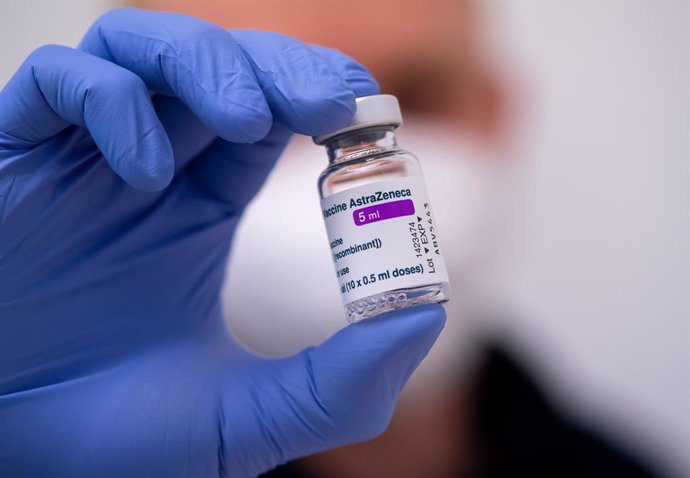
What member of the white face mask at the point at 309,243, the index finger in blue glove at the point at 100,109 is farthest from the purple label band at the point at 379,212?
the white face mask at the point at 309,243

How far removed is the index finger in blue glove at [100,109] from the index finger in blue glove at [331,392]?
346mm

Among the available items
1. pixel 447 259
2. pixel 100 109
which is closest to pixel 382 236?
pixel 100 109

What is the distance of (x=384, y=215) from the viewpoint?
2.53 ft

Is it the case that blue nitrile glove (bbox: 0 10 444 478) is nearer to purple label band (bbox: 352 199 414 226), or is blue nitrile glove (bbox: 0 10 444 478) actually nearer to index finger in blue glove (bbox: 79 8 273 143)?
index finger in blue glove (bbox: 79 8 273 143)

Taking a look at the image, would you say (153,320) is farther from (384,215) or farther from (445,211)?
(445,211)

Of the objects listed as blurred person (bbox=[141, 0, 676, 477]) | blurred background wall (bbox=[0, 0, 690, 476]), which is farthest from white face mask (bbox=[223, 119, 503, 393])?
blurred background wall (bbox=[0, 0, 690, 476])

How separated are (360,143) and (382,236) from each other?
0.61 ft

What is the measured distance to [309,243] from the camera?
4.44 ft

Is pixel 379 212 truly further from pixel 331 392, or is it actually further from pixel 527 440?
pixel 527 440

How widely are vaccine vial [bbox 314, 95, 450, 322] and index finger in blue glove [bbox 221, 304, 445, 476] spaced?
0.04 meters

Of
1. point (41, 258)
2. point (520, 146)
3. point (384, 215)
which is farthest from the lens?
point (520, 146)

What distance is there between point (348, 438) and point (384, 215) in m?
0.37

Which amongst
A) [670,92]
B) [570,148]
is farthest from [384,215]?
[670,92]

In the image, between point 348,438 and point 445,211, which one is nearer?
point 348,438
